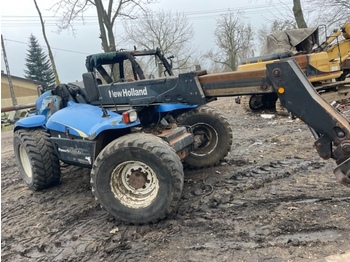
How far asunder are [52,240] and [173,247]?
1.47 meters

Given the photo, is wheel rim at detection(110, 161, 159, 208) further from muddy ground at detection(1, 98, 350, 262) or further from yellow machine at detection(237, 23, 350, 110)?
yellow machine at detection(237, 23, 350, 110)

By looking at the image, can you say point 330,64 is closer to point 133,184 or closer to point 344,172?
point 344,172

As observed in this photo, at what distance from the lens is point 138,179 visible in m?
4.20

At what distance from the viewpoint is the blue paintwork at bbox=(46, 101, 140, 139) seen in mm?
4445

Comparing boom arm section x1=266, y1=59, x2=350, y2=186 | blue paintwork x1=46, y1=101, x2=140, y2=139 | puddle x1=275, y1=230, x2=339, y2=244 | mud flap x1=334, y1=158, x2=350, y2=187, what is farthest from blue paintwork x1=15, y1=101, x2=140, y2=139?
mud flap x1=334, y1=158, x2=350, y2=187

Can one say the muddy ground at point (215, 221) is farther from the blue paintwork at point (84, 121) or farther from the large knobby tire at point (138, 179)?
the blue paintwork at point (84, 121)

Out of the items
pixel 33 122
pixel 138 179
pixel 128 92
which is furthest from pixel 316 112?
pixel 33 122

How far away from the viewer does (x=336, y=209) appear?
154 inches

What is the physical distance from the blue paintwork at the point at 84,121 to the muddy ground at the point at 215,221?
1039mm

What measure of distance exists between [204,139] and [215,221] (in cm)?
220

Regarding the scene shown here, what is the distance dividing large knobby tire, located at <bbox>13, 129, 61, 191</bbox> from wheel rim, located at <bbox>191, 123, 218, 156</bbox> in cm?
221

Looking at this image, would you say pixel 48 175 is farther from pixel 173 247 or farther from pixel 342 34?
pixel 342 34

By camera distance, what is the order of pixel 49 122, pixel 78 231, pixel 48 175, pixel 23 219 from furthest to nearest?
pixel 48 175 → pixel 49 122 → pixel 23 219 → pixel 78 231

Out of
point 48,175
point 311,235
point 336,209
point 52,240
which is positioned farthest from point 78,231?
point 336,209
